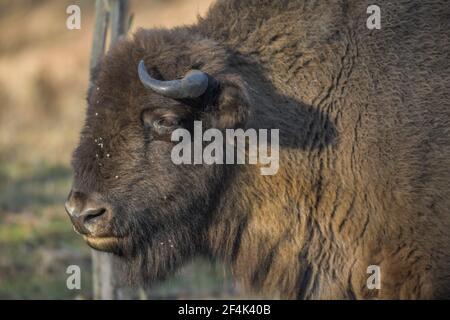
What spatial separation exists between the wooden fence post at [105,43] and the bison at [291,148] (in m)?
1.12

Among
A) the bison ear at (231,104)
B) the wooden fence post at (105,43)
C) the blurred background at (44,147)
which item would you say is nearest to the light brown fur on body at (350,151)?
the bison ear at (231,104)

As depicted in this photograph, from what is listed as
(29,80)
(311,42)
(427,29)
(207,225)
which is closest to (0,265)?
(207,225)

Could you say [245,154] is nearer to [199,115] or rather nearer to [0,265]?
[199,115]

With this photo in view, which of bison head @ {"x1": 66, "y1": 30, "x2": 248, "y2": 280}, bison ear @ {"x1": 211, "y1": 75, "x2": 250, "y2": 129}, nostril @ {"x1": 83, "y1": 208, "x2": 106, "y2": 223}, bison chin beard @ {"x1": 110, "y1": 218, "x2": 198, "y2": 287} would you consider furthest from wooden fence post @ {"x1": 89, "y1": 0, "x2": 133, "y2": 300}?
bison ear @ {"x1": 211, "y1": 75, "x2": 250, "y2": 129}

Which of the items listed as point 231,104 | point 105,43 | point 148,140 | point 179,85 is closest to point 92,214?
point 148,140

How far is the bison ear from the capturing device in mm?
5449

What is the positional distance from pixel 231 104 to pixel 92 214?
116 cm

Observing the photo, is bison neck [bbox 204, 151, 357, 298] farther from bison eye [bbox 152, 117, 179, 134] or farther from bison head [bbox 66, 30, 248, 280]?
bison eye [bbox 152, 117, 179, 134]

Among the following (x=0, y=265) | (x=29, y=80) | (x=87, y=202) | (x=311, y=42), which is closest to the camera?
(x=87, y=202)

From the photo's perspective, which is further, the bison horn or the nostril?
the nostril

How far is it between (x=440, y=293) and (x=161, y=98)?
7.30 ft

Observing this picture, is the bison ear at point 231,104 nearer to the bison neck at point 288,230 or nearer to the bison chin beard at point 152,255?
the bison neck at point 288,230

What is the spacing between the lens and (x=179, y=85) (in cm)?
527
